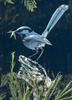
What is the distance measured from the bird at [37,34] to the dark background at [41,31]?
0.36ft

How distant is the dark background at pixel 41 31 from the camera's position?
1.71 m

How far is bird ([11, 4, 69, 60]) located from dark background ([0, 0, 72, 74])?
0.11m

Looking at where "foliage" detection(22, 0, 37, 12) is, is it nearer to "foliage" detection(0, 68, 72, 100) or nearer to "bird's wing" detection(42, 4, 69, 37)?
"bird's wing" detection(42, 4, 69, 37)

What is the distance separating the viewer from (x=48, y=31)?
1.63 meters

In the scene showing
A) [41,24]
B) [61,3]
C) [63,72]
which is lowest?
[63,72]

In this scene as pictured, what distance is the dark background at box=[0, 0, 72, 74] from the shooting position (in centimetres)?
171

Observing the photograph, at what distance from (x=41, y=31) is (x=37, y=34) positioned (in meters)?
0.17

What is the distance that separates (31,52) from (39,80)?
0.23 meters

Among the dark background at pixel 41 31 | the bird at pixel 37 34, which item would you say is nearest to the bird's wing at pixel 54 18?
the bird at pixel 37 34

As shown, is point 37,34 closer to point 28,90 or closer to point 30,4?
point 30,4

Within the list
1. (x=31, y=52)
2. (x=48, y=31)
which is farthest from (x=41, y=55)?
(x=48, y=31)

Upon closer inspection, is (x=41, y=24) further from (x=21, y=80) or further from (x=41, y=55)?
(x=21, y=80)

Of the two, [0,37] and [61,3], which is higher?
[61,3]

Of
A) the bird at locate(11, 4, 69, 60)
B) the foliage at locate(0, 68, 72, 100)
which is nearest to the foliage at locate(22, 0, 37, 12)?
the bird at locate(11, 4, 69, 60)
